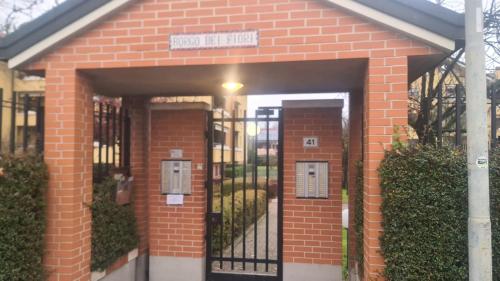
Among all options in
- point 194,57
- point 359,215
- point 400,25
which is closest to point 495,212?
point 359,215

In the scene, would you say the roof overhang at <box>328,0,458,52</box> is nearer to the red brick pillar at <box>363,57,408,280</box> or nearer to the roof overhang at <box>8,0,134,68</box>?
the red brick pillar at <box>363,57,408,280</box>

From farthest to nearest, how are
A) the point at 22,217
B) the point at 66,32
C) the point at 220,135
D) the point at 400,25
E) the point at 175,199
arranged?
the point at 220,135 < the point at 175,199 < the point at 66,32 < the point at 22,217 < the point at 400,25

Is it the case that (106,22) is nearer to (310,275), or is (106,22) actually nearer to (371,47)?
(371,47)

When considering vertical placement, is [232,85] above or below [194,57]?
below

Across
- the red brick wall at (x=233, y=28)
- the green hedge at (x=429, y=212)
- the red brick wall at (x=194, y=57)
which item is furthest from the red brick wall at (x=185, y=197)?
the green hedge at (x=429, y=212)

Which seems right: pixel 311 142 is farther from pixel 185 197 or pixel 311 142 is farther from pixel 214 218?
pixel 185 197

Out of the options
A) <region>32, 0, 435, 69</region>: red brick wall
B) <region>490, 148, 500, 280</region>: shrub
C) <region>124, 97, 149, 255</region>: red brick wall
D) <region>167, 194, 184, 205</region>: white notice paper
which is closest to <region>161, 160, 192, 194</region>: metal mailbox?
<region>167, 194, 184, 205</region>: white notice paper

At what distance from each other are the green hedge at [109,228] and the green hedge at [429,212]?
3.36m

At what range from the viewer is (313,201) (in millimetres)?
5938

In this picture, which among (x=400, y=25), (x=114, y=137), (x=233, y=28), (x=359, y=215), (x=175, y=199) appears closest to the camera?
(x=400, y=25)

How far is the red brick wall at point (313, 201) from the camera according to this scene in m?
5.90

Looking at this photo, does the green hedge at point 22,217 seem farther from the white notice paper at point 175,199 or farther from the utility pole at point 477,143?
the utility pole at point 477,143

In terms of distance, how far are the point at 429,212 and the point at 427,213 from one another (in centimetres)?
2

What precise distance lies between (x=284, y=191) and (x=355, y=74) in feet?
7.01
